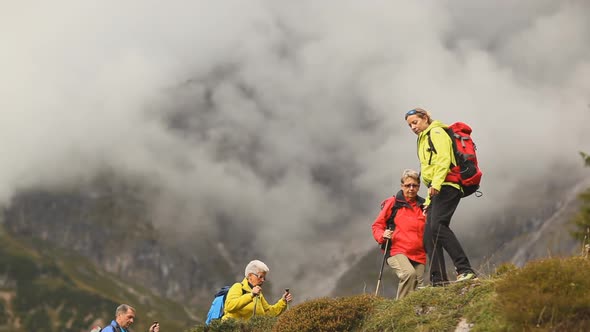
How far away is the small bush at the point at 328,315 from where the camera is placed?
12.5m

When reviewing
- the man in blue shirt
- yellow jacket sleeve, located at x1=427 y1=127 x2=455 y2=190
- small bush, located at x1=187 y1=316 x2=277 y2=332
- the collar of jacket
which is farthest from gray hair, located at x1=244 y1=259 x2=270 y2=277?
yellow jacket sleeve, located at x1=427 y1=127 x2=455 y2=190

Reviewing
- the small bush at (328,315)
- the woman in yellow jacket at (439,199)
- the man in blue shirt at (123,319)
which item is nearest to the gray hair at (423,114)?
the woman in yellow jacket at (439,199)

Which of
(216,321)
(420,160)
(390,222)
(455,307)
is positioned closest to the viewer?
(455,307)

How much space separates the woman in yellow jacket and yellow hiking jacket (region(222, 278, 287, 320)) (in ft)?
14.9

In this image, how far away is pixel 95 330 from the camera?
13398 millimetres

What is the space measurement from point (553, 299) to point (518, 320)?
598 millimetres

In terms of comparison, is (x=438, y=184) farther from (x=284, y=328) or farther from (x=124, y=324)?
→ (x=124, y=324)

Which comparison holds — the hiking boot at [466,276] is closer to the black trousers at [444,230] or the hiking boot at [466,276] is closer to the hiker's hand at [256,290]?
the black trousers at [444,230]

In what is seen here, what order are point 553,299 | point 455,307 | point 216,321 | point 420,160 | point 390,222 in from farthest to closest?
1. point 216,321
2. point 390,222
3. point 420,160
4. point 455,307
5. point 553,299

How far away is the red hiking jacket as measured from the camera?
43.8ft

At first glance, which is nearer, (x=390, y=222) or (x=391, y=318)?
(x=391, y=318)

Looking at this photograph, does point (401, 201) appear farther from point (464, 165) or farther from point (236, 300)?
point (236, 300)

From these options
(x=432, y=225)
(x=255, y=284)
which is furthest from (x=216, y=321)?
(x=432, y=225)

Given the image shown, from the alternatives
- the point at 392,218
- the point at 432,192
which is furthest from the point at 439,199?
the point at 392,218
